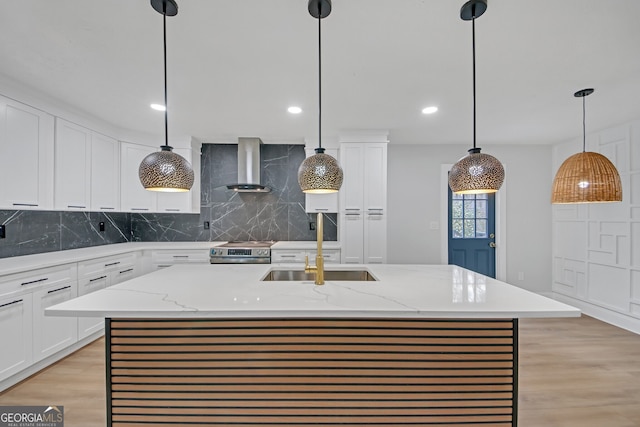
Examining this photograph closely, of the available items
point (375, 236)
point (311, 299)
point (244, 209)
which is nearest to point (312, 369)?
point (311, 299)

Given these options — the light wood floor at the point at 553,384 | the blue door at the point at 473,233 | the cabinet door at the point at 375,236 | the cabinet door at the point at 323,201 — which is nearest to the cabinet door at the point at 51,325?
the light wood floor at the point at 553,384

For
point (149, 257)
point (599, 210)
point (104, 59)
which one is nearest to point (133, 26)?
point (104, 59)

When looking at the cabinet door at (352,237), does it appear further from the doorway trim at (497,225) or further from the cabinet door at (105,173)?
the cabinet door at (105,173)

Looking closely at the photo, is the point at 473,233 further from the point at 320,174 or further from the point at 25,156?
the point at 25,156

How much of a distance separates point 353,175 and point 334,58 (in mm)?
1715

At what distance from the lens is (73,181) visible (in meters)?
2.80

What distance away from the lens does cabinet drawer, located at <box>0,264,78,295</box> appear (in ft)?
6.45

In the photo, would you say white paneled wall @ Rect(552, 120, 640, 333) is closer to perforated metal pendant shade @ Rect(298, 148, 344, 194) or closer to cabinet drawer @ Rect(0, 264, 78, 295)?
perforated metal pendant shade @ Rect(298, 148, 344, 194)

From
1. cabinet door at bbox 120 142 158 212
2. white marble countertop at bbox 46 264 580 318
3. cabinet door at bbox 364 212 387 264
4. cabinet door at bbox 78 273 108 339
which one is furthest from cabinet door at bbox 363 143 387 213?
cabinet door at bbox 78 273 108 339

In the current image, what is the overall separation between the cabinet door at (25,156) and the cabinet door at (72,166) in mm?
76

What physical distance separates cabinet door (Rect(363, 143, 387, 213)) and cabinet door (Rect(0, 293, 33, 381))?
129 inches

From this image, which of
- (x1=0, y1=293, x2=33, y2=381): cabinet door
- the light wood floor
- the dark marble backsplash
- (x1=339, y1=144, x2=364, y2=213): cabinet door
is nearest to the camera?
the light wood floor

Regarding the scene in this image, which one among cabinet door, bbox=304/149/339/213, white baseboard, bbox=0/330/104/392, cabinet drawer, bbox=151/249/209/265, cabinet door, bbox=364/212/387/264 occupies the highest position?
cabinet door, bbox=304/149/339/213

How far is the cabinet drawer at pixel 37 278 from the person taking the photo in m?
1.97
